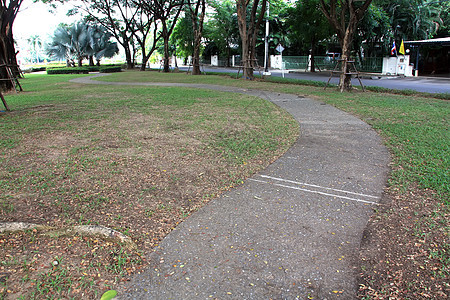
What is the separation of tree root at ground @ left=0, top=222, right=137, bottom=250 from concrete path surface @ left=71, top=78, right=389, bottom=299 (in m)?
0.35

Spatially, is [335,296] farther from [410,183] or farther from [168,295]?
[410,183]

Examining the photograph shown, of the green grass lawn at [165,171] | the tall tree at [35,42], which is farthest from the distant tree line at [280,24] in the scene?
the tall tree at [35,42]

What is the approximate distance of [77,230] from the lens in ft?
10.3

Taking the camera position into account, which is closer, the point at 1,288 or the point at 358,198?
the point at 1,288

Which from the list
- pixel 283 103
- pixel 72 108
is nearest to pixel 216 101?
pixel 283 103

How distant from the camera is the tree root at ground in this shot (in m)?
3.01

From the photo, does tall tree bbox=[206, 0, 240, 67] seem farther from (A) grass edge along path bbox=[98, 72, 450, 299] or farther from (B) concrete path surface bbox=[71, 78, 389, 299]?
(B) concrete path surface bbox=[71, 78, 389, 299]

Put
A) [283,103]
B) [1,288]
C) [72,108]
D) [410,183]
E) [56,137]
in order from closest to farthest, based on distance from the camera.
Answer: [1,288] → [410,183] → [56,137] → [72,108] → [283,103]

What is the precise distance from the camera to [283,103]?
1148 centimetres

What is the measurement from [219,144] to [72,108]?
5.89 metres

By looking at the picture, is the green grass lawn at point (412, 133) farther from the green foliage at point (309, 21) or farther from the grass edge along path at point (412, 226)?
the green foliage at point (309, 21)

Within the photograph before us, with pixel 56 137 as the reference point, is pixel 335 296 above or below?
below


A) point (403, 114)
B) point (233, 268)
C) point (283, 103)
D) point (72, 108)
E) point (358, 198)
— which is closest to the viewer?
point (233, 268)

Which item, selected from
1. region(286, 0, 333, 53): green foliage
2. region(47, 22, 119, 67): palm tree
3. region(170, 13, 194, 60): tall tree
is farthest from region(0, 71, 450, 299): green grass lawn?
region(47, 22, 119, 67): palm tree
